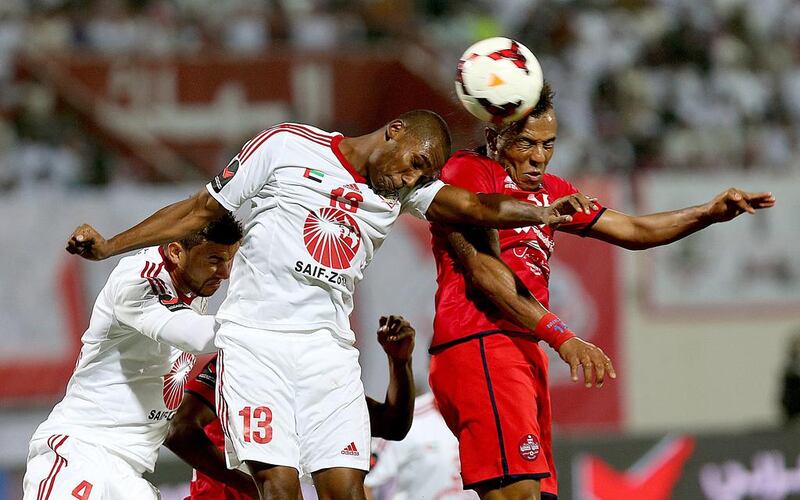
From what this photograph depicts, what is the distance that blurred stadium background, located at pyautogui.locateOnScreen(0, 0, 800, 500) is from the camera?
1141 centimetres

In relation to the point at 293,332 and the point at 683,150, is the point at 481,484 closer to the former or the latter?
the point at 293,332

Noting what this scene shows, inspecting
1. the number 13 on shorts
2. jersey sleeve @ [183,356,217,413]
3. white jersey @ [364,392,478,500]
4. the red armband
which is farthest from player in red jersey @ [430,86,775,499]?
white jersey @ [364,392,478,500]

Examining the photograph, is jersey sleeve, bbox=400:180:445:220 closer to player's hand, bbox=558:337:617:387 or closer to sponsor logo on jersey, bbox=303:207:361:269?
sponsor logo on jersey, bbox=303:207:361:269

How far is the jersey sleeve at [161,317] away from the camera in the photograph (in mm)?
5172

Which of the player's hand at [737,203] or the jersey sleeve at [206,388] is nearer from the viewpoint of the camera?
the player's hand at [737,203]

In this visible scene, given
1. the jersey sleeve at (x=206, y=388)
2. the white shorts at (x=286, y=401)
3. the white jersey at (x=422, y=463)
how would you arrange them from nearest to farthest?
the white shorts at (x=286, y=401) < the jersey sleeve at (x=206, y=388) < the white jersey at (x=422, y=463)

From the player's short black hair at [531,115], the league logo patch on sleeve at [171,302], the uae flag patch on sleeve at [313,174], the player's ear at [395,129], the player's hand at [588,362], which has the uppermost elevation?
the player's short black hair at [531,115]

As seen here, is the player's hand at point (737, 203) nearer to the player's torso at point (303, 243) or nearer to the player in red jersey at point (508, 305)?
the player in red jersey at point (508, 305)

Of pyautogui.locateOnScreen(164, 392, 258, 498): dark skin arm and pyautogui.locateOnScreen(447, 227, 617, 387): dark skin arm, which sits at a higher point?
pyautogui.locateOnScreen(447, 227, 617, 387): dark skin arm

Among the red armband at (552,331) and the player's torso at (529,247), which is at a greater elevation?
the player's torso at (529,247)

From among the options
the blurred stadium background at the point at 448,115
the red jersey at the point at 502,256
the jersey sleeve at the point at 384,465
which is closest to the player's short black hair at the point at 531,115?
the red jersey at the point at 502,256

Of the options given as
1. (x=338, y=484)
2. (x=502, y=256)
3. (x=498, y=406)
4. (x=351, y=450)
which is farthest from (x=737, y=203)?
(x=338, y=484)

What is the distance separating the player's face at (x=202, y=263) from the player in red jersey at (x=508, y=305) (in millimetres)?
964

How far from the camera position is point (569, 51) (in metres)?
16.6
